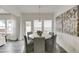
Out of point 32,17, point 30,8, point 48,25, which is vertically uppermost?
point 30,8

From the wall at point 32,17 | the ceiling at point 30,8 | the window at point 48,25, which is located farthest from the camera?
the window at point 48,25

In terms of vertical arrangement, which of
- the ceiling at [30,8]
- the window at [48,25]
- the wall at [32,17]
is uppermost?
the ceiling at [30,8]

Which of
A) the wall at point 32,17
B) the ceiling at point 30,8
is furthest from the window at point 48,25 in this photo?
the ceiling at point 30,8

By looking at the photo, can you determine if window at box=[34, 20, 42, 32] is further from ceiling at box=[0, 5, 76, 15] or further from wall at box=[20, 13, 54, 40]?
ceiling at box=[0, 5, 76, 15]

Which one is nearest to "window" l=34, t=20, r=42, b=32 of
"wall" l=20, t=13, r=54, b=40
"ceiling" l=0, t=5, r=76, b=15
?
"wall" l=20, t=13, r=54, b=40

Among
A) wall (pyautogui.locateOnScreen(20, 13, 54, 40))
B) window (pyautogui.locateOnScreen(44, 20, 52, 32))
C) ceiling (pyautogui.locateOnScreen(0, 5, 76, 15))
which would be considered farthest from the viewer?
window (pyautogui.locateOnScreen(44, 20, 52, 32))

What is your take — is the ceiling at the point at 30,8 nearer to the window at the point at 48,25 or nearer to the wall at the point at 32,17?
the wall at the point at 32,17

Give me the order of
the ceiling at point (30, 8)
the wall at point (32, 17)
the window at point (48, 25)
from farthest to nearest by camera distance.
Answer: the window at point (48, 25) → the wall at point (32, 17) → the ceiling at point (30, 8)

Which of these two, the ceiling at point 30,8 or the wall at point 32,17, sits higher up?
the ceiling at point 30,8

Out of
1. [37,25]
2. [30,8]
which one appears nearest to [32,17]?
[37,25]

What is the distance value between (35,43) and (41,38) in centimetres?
49

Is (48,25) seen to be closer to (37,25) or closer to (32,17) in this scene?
(37,25)
